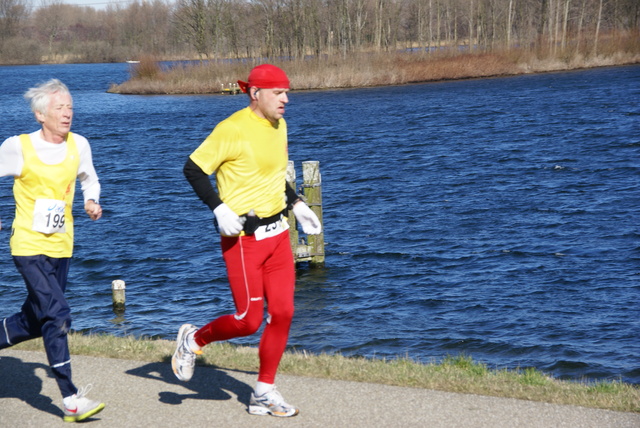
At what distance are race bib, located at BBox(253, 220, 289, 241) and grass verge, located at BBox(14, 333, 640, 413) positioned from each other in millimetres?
1380

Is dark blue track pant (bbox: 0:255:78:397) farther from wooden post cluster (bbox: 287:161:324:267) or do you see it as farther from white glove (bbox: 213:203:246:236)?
wooden post cluster (bbox: 287:161:324:267)

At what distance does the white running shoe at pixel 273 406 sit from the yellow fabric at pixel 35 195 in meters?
1.44

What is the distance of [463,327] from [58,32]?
613ft

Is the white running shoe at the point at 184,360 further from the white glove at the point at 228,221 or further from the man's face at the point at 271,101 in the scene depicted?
the man's face at the point at 271,101

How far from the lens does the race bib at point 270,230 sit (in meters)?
5.17

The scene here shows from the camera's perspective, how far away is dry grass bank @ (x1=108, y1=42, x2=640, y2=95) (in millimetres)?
59344

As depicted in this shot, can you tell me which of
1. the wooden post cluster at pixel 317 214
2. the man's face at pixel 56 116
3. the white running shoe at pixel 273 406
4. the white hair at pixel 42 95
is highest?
the white hair at pixel 42 95

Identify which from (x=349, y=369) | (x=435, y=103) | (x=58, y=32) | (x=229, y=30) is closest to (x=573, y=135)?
(x=435, y=103)

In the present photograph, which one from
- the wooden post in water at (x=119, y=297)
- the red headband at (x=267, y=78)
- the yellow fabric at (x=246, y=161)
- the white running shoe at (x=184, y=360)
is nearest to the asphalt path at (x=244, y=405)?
the white running shoe at (x=184, y=360)

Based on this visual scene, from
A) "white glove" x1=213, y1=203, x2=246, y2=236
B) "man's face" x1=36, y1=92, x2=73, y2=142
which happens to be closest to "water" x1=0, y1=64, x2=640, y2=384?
"white glove" x1=213, y1=203, x2=246, y2=236

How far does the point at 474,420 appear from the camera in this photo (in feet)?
16.7

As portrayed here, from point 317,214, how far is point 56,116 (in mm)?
9581

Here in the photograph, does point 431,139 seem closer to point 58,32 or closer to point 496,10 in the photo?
point 496,10

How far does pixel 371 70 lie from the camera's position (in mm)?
59625
